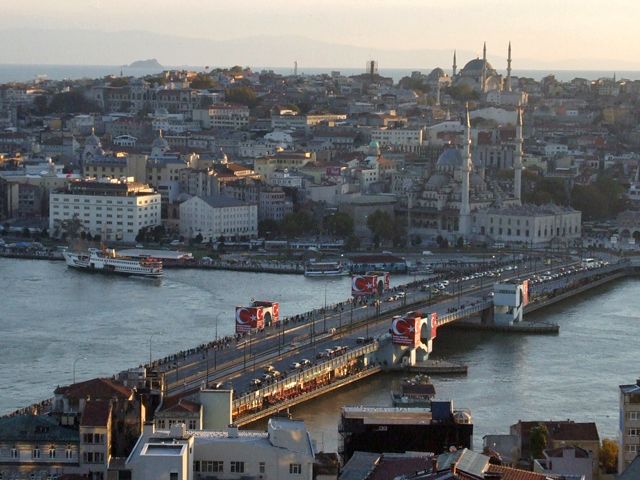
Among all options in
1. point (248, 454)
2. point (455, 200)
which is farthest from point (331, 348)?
point (455, 200)

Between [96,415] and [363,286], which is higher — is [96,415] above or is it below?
above

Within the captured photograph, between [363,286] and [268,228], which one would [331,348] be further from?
[268,228]

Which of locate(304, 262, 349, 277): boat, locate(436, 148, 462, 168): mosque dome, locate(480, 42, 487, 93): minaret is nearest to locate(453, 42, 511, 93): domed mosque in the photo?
locate(480, 42, 487, 93): minaret

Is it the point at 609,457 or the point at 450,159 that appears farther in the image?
the point at 450,159

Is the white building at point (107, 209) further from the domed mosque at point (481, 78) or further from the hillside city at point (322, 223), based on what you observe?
the domed mosque at point (481, 78)

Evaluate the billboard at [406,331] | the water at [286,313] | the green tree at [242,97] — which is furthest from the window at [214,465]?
the green tree at [242,97]

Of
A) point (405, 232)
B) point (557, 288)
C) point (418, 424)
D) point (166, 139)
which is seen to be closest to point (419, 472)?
point (418, 424)

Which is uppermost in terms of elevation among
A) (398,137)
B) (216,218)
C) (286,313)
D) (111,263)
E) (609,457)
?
(398,137)
